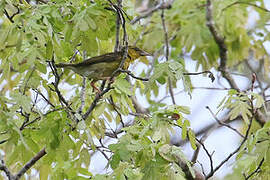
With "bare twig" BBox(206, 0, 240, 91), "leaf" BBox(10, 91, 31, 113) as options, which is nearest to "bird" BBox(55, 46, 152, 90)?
"leaf" BBox(10, 91, 31, 113)

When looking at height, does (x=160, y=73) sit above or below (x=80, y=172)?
above

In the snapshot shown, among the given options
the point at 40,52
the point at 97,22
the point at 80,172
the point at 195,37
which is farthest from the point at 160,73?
the point at 195,37

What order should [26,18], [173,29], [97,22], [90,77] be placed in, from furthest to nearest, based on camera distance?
1. [173,29]
2. [90,77]
3. [97,22]
4. [26,18]

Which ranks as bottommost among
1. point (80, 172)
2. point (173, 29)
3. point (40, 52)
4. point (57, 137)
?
point (80, 172)

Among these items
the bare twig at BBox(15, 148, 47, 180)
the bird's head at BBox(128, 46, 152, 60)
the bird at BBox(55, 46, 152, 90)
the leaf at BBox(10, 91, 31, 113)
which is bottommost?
the bare twig at BBox(15, 148, 47, 180)

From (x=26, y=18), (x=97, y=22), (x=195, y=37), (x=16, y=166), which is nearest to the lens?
(x=26, y=18)

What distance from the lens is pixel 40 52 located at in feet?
9.44

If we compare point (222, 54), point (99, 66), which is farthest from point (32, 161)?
point (222, 54)

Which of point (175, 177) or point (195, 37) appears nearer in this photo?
point (175, 177)

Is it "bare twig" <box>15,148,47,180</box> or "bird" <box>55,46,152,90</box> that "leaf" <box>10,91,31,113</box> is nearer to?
"bare twig" <box>15,148,47,180</box>

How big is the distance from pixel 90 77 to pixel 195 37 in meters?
1.89

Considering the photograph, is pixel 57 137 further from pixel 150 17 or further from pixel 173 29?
pixel 173 29

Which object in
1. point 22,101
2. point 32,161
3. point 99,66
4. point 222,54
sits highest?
point 222,54

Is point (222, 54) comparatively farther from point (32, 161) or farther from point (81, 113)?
point (32, 161)
